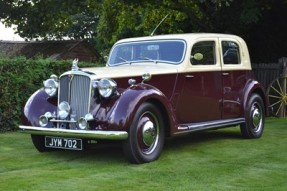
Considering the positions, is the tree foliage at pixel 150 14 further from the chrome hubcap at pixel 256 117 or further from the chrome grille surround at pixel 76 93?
the chrome grille surround at pixel 76 93

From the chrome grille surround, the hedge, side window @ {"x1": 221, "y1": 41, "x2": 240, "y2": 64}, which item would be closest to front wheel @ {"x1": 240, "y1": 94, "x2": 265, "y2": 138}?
side window @ {"x1": 221, "y1": 41, "x2": 240, "y2": 64}

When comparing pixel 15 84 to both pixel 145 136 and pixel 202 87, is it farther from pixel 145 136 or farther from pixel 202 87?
pixel 145 136

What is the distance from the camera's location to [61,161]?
7.30m

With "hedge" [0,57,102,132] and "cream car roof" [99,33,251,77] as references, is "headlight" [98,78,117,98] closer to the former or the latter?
"cream car roof" [99,33,251,77]

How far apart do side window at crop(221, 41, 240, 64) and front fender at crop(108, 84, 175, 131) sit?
91.7 inches

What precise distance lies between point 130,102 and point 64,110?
972 mm

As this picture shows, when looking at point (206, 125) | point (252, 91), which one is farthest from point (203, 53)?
point (252, 91)

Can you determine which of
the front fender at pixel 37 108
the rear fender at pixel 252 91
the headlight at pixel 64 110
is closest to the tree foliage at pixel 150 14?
the rear fender at pixel 252 91

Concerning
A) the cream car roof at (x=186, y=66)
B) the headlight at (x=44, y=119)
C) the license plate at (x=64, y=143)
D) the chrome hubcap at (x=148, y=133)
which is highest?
the cream car roof at (x=186, y=66)

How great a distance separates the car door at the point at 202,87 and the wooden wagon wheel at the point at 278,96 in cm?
602

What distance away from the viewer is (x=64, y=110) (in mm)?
7172

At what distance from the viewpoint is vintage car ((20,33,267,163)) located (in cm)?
694

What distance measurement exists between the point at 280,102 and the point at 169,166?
8541 mm

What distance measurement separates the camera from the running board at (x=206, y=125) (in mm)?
7896
